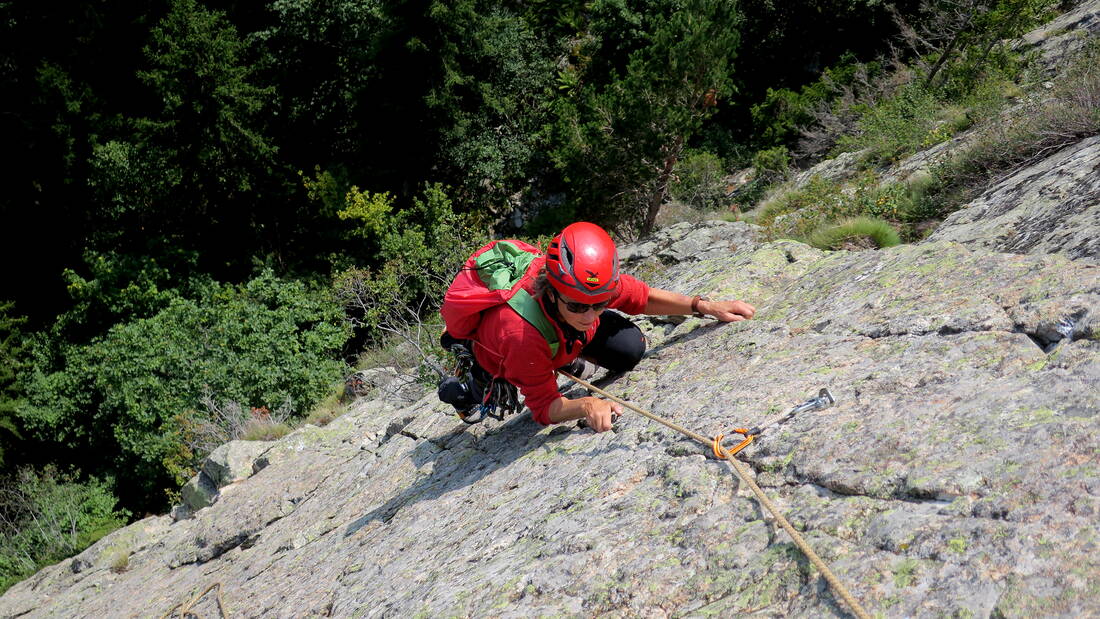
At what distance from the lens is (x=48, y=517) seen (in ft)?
58.3

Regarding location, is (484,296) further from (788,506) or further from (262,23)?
(262,23)

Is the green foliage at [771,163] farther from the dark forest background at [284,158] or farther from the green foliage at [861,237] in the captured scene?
the green foliage at [861,237]

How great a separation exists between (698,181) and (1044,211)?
538 inches

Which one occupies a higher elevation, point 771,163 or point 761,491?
point 761,491

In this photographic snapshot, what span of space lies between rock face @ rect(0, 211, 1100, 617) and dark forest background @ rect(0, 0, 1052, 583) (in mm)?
11255

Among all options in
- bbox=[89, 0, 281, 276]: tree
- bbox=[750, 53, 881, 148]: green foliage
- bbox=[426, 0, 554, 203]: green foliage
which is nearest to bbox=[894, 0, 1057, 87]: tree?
bbox=[750, 53, 881, 148]: green foliage

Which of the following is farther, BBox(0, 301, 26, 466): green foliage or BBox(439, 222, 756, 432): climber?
BBox(0, 301, 26, 466): green foliage

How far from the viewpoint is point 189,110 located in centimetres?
1919

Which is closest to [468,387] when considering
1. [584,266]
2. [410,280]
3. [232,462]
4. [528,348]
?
[528,348]

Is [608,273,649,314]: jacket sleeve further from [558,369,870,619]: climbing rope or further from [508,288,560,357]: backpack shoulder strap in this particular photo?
[558,369,870,619]: climbing rope

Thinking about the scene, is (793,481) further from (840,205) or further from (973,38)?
(973,38)

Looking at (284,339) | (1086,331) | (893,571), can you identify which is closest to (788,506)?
(893,571)

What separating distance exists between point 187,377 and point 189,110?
789 centimetres

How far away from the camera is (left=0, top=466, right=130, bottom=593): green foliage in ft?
53.8
